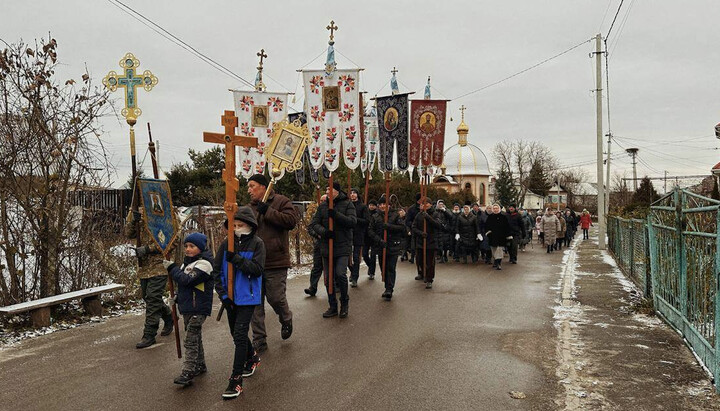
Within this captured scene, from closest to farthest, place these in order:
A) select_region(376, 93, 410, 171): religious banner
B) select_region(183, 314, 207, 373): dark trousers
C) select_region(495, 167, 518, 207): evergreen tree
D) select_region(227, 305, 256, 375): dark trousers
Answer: select_region(227, 305, 256, 375): dark trousers → select_region(183, 314, 207, 373): dark trousers → select_region(376, 93, 410, 171): religious banner → select_region(495, 167, 518, 207): evergreen tree

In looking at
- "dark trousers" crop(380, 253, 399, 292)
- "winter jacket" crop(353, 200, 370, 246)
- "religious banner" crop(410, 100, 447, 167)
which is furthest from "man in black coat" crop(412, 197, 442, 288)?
"dark trousers" crop(380, 253, 399, 292)

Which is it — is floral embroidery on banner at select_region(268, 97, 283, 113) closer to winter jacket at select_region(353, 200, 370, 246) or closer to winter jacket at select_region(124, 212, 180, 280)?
winter jacket at select_region(353, 200, 370, 246)

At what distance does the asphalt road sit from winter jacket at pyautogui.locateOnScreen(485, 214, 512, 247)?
21.1 feet

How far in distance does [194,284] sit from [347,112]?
540 cm

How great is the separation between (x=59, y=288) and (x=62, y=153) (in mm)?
2122

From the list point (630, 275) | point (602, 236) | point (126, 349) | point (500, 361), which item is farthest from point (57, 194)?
point (602, 236)

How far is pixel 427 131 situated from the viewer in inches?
478

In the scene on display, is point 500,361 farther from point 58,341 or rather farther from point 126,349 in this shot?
point 58,341

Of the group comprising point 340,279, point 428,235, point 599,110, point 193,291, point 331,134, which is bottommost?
point 340,279

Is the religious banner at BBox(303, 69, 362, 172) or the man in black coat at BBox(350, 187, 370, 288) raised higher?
the religious banner at BBox(303, 69, 362, 172)

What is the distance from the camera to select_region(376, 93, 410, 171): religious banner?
1173cm

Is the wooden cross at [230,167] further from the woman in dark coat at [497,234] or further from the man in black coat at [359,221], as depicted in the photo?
the woman in dark coat at [497,234]

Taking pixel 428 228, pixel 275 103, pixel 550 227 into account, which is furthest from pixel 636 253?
pixel 550 227

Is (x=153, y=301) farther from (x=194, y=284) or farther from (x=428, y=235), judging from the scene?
(x=428, y=235)
